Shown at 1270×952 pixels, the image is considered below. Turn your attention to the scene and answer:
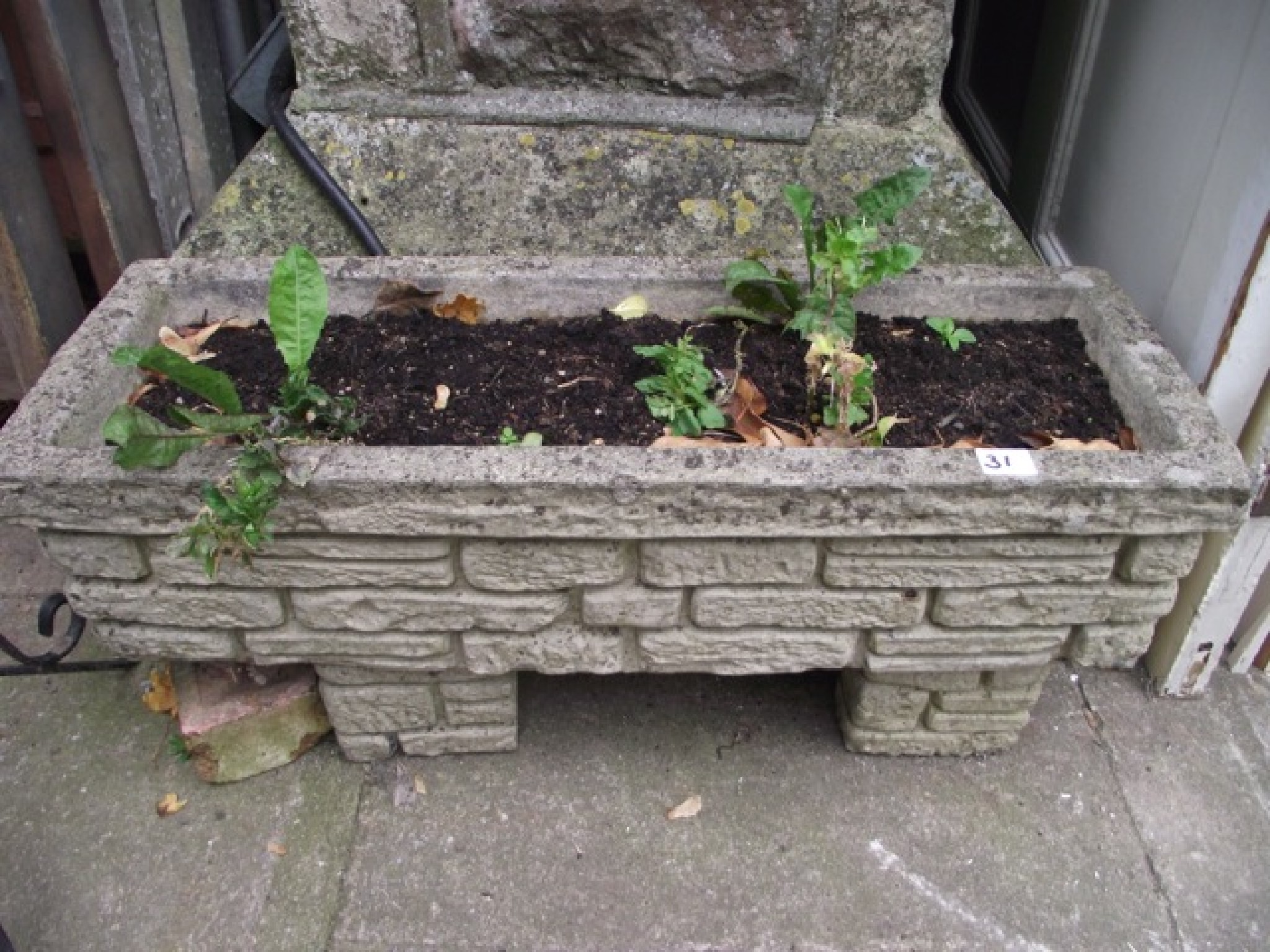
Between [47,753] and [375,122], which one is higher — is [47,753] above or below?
below

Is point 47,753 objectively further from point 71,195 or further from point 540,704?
point 71,195

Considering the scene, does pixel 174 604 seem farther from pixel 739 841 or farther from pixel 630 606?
pixel 739 841

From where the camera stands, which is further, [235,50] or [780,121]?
[235,50]

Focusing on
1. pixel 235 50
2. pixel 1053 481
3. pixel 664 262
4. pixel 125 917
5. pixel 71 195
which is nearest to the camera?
pixel 1053 481

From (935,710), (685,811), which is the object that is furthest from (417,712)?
(935,710)

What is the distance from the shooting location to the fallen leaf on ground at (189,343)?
204 centimetres

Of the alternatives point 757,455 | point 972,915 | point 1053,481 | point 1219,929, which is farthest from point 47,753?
point 1219,929

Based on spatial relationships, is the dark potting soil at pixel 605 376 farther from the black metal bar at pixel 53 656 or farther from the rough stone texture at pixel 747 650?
the black metal bar at pixel 53 656

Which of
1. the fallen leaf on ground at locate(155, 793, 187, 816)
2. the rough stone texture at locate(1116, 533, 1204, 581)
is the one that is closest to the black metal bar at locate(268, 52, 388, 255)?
the fallen leaf on ground at locate(155, 793, 187, 816)

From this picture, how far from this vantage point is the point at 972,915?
190 cm

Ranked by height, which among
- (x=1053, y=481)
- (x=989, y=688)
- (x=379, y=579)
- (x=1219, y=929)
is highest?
(x=1053, y=481)

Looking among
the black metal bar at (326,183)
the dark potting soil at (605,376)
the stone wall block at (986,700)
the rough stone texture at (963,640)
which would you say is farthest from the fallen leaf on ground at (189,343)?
the stone wall block at (986,700)

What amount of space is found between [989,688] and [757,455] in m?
0.76

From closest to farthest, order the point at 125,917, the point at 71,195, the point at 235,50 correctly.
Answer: the point at 125,917, the point at 71,195, the point at 235,50
